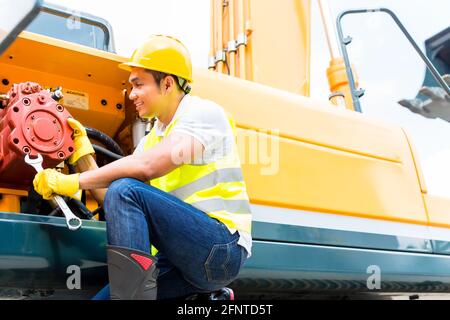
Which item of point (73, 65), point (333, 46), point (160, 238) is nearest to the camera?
point (160, 238)

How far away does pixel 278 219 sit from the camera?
276cm

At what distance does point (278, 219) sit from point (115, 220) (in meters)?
1.05

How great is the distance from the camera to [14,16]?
64.3 inches

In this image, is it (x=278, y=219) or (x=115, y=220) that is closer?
(x=115, y=220)

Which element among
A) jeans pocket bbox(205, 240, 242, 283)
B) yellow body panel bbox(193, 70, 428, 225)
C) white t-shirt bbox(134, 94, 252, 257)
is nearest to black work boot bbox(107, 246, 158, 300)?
jeans pocket bbox(205, 240, 242, 283)

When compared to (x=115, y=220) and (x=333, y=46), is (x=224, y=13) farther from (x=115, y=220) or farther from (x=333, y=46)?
(x=115, y=220)

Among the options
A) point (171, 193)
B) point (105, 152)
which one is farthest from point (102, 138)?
point (171, 193)

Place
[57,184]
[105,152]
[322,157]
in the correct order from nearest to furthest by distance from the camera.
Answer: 1. [57,184]
2. [105,152]
3. [322,157]

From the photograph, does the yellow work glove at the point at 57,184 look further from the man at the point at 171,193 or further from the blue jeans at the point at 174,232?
the blue jeans at the point at 174,232

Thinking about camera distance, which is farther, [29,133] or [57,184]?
[29,133]

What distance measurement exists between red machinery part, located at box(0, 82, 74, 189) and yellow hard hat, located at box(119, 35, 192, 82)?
1.15ft

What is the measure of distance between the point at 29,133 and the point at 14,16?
64cm

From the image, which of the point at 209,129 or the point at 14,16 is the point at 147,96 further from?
the point at 14,16
